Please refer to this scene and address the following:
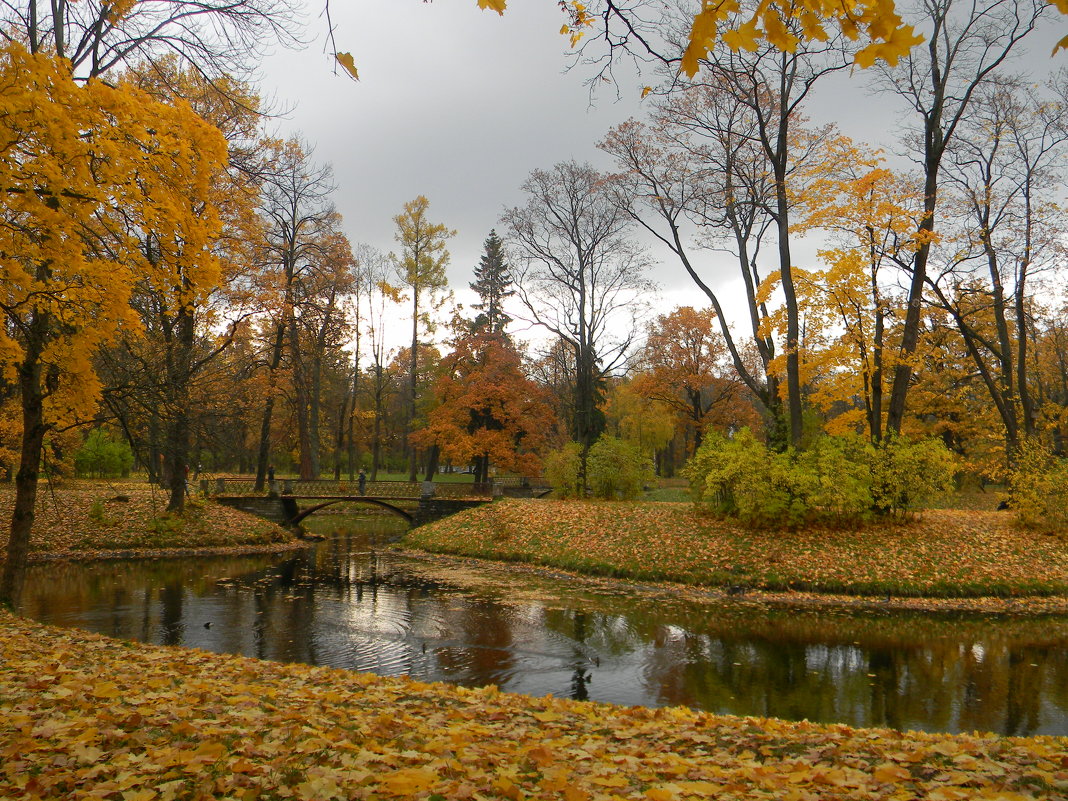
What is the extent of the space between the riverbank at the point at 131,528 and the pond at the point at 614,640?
2205mm

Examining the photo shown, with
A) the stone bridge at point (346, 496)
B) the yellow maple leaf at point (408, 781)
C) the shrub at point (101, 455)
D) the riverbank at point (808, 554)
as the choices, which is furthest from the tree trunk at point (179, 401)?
the shrub at point (101, 455)

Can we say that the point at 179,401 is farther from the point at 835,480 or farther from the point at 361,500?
the point at 361,500

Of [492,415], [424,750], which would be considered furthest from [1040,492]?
[492,415]

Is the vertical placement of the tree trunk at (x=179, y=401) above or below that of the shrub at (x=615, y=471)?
above

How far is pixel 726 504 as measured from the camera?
1823cm

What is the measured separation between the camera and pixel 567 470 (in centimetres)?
2416

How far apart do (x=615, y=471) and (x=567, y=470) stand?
6.37ft

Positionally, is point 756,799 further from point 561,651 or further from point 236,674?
point 561,651

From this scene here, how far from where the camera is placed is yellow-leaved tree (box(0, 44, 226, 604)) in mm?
5113

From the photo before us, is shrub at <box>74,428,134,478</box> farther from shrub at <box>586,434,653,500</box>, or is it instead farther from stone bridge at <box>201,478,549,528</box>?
shrub at <box>586,434,653,500</box>

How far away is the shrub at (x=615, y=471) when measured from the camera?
2323 cm

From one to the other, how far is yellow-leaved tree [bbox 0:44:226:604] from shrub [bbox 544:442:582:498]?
17397 millimetres

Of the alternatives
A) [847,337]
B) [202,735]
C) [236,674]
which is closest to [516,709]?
[202,735]

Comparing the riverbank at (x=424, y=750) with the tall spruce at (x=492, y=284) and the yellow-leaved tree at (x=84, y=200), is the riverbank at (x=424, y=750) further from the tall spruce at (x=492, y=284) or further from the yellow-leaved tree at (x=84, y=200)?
the tall spruce at (x=492, y=284)
